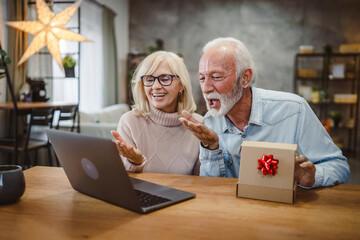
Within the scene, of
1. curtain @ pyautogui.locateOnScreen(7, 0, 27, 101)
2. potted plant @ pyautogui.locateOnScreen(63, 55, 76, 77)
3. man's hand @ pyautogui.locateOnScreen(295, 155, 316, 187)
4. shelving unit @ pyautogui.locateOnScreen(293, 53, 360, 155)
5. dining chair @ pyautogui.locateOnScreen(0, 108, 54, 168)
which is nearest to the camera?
man's hand @ pyautogui.locateOnScreen(295, 155, 316, 187)

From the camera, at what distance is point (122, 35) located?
23.6 ft

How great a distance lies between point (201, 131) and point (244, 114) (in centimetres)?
51

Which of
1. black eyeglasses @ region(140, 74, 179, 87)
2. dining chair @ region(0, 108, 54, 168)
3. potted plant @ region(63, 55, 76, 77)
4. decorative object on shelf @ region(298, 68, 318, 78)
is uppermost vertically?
decorative object on shelf @ region(298, 68, 318, 78)

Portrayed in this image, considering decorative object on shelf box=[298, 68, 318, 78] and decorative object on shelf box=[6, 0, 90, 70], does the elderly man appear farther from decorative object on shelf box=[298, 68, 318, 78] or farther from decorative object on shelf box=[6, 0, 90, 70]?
decorative object on shelf box=[298, 68, 318, 78]

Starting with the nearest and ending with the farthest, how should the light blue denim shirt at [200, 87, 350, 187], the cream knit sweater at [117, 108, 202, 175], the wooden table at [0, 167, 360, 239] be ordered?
the wooden table at [0, 167, 360, 239], the light blue denim shirt at [200, 87, 350, 187], the cream knit sweater at [117, 108, 202, 175]

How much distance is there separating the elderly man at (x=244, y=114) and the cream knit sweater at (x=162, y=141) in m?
0.26

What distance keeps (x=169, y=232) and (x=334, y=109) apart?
6.72 m

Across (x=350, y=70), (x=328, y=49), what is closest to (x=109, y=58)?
(x=328, y=49)

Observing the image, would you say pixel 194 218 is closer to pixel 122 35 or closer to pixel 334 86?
pixel 334 86

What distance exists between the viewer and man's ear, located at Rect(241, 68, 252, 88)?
162 centimetres

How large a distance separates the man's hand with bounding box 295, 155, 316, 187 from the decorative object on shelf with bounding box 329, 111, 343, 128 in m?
5.75

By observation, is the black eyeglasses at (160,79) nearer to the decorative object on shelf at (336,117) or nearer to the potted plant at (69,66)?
the potted plant at (69,66)

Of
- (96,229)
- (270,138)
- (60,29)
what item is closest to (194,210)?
(96,229)

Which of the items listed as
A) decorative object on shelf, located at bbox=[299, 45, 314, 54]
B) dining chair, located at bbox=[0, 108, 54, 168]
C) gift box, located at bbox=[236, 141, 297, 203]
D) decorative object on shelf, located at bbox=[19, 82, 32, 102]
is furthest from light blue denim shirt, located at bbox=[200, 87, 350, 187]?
decorative object on shelf, located at bbox=[299, 45, 314, 54]
